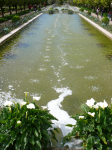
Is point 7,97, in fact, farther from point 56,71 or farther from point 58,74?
point 56,71

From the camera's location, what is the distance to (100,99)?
207 inches

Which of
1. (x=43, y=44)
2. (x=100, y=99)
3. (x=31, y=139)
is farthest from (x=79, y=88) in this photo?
(x=43, y=44)

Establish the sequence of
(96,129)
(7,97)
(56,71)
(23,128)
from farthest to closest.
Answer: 1. (56,71)
2. (7,97)
3. (96,129)
4. (23,128)

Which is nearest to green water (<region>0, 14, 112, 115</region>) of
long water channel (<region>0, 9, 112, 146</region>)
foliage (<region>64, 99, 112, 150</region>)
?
long water channel (<region>0, 9, 112, 146</region>)

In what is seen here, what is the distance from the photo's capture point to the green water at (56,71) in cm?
548

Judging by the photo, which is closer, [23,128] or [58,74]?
[23,128]

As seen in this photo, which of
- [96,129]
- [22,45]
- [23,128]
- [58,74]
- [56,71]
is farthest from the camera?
[22,45]

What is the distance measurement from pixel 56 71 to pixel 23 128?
4600mm

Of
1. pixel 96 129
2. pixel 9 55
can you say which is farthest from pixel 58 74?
pixel 96 129

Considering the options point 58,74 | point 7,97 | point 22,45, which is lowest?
point 7,97

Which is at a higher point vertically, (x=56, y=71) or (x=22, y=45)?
(x=22, y=45)

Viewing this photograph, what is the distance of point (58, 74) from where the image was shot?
6.96 m

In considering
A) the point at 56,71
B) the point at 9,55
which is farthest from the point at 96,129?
the point at 9,55

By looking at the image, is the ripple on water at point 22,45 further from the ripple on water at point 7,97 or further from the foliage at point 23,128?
the foliage at point 23,128
